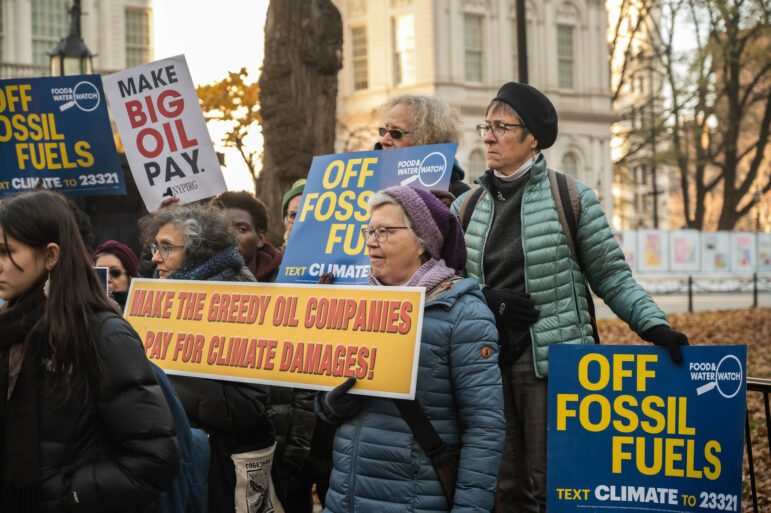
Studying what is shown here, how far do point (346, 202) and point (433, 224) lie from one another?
49.3 inches

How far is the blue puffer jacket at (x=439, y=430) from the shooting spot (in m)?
3.21

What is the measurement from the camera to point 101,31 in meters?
34.6

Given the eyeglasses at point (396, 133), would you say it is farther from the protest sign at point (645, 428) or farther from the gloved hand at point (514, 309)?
the protest sign at point (645, 428)

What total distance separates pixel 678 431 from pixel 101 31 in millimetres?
33990

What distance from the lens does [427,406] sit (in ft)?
11.0

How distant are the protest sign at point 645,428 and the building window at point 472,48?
1590 inches

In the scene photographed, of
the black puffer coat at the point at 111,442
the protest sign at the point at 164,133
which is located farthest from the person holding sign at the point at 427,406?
the protest sign at the point at 164,133

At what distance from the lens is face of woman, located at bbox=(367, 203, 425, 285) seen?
11.6ft

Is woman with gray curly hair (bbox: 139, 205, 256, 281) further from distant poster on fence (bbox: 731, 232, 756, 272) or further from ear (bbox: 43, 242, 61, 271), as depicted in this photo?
distant poster on fence (bbox: 731, 232, 756, 272)

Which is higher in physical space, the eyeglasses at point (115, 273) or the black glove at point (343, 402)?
the eyeglasses at point (115, 273)

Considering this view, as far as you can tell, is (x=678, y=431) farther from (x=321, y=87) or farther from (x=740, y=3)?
(x=740, y=3)

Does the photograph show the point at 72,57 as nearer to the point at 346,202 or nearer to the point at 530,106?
the point at 346,202

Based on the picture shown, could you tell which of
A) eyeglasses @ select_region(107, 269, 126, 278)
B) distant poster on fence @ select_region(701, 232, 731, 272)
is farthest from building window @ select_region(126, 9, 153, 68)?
eyeglasses @ select_region(107, 269, 126, 278)

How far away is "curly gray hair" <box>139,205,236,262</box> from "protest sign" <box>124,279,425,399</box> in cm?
17
